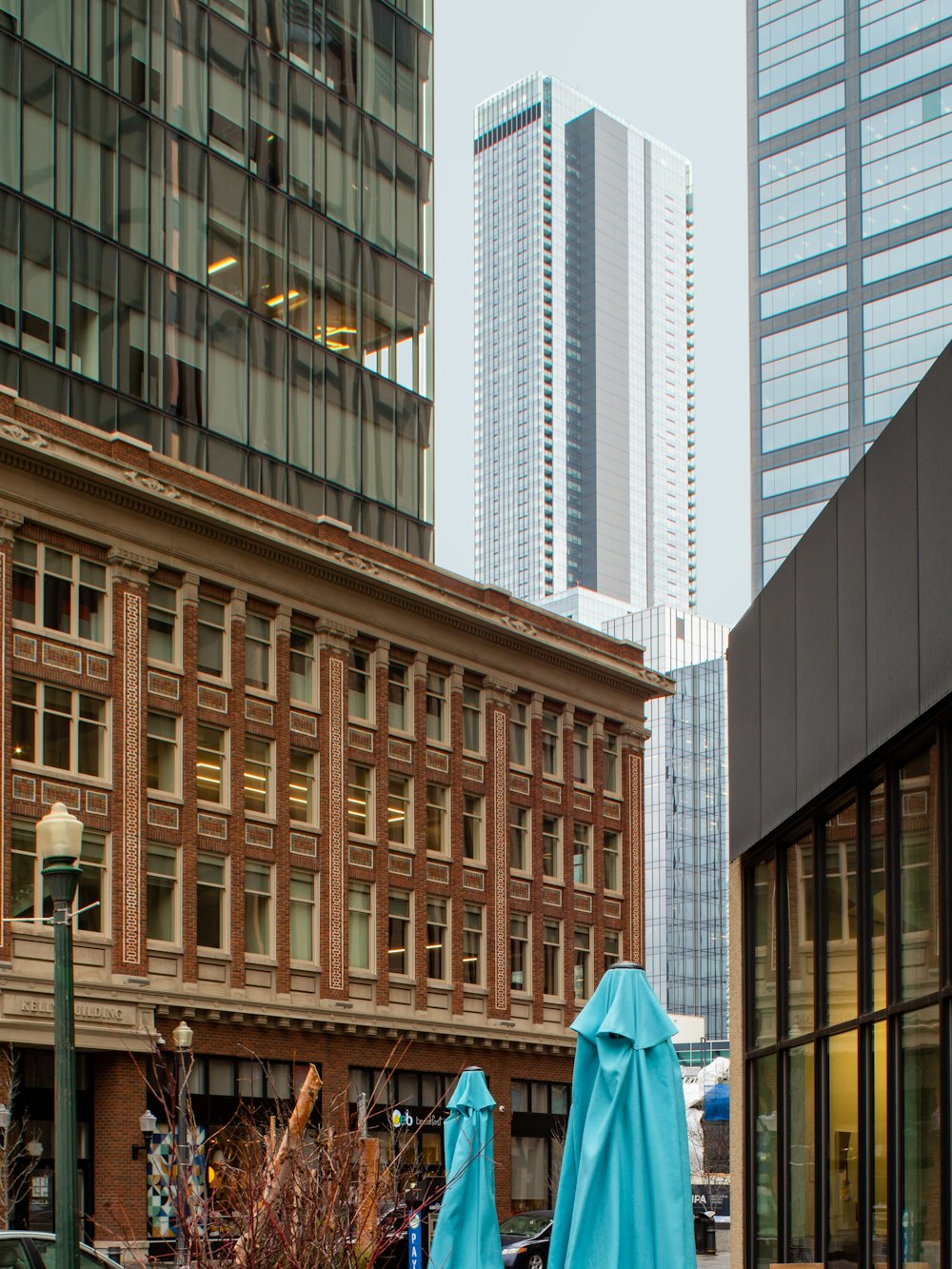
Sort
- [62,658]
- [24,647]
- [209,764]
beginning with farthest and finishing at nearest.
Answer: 1. [209,764]
2. [62,658]
3. [24,647]

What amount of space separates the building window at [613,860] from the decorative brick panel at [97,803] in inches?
942

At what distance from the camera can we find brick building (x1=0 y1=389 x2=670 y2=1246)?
43062 millimetres

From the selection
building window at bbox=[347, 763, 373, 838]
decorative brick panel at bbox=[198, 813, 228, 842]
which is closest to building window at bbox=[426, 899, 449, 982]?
building window at bbox=[347, 763, 373, 838]

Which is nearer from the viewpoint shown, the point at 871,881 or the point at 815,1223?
the point at 871,881

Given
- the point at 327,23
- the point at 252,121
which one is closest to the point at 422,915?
the point at 252,121

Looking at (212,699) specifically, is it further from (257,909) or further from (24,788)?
(24,788)

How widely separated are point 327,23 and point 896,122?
3776 cm

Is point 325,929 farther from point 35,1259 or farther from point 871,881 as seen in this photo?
point 871,881

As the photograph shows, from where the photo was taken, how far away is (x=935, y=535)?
35.6ft

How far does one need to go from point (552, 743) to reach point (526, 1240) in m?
25.5

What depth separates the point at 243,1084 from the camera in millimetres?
47062

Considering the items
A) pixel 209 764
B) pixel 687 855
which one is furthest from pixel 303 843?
pixel 687 855

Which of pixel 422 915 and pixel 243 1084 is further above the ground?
pixel 422 915

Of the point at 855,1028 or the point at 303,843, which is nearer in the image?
the point at 855,1028
